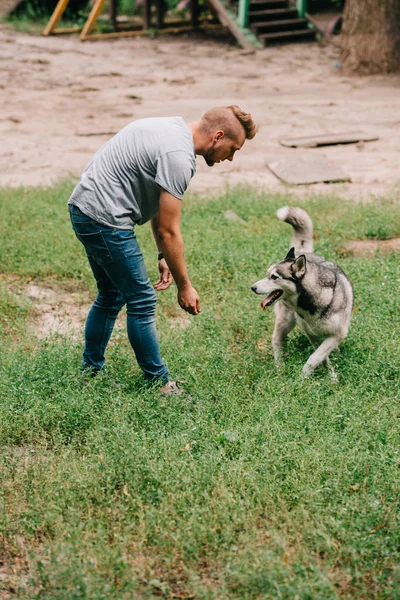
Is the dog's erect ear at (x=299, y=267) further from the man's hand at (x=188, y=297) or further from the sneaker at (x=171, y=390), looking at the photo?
the sneaker at (x=171, y=390)

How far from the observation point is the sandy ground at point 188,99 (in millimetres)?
10797

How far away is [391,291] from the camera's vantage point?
22.1ft

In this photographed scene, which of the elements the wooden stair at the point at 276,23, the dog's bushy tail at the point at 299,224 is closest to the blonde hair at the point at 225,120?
the dog's bushy tail at the point at 299,224

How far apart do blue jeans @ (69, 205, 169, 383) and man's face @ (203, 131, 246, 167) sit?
0.69 meters

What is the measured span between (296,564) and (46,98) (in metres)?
12.2

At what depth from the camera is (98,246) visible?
15.8 ft

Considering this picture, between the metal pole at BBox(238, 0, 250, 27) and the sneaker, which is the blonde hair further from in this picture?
the metal pole at BBox(238, 0, 250, 27)

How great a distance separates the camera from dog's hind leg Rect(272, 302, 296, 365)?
5781 millimetres

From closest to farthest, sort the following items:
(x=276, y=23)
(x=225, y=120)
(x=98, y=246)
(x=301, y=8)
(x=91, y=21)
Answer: (x=225, y=120), (x=98, y=246), (x=91, y=21), (x=276, y=23), (x=301, y=8)

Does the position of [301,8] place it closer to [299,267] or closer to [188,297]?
[299,267]

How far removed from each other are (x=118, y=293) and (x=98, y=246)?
0.55 metres

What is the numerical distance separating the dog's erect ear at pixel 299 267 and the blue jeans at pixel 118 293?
1041mm

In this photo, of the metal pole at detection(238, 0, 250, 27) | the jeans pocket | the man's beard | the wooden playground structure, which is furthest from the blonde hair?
the metal pole at detection(238, 0, 250, 27)

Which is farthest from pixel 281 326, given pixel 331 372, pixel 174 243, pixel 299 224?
pixel 174 243
